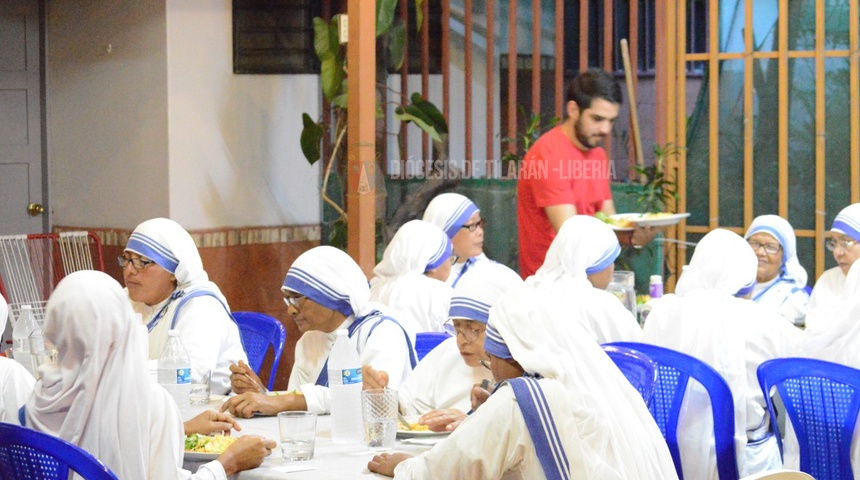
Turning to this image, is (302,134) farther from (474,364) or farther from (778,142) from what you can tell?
(474,364)

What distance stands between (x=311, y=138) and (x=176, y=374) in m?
4.12

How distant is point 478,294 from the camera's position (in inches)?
144

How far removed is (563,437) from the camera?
258 cm

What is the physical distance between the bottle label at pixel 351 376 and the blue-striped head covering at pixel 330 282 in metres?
0.56

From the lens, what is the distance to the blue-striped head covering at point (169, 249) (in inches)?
181

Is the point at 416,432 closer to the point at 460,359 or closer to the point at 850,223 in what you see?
the point at 460,359

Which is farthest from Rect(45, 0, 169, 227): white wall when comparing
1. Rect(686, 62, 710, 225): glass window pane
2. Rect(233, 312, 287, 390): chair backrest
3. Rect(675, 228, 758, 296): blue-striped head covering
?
Rect(675, 228, 758, 296): blue-striped head covering

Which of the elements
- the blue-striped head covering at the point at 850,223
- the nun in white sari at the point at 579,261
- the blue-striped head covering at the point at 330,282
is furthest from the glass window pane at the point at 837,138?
the blue-striped head covering at the point at 330,282

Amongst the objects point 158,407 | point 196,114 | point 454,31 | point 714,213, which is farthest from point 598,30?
point 158,407

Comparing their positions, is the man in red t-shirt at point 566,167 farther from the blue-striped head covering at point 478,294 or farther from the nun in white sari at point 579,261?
the blue-striped head covering at point 478,294

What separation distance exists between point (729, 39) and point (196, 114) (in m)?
3.21

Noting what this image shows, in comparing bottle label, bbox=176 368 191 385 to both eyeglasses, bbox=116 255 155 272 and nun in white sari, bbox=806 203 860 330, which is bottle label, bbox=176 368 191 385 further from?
nun in white sari, bbox=806 203 860 330

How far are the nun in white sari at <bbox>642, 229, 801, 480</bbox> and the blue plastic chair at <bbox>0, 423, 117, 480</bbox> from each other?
7.07 feet

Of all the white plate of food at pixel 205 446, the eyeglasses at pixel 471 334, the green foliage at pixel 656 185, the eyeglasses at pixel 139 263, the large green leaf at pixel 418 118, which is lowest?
the white plate of food at pixel 205 446
